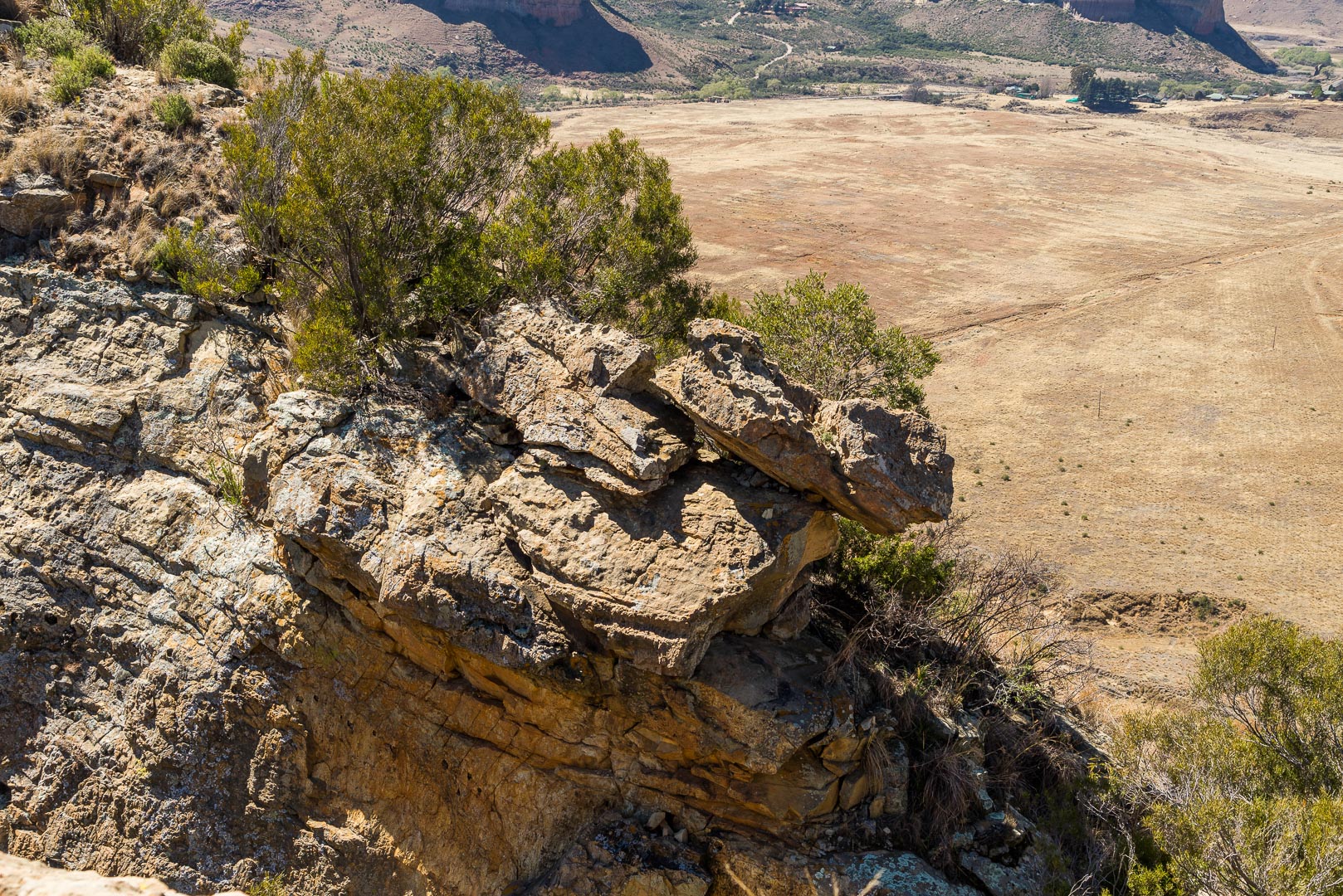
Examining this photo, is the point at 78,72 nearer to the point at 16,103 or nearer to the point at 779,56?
the point at 16,103

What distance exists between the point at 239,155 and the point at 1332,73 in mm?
203577

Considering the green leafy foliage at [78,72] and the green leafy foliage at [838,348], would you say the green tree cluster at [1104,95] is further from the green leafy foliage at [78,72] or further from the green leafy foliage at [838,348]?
the green leafy foliage at [78,72]

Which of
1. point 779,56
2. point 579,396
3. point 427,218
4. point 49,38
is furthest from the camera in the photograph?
point 779,56

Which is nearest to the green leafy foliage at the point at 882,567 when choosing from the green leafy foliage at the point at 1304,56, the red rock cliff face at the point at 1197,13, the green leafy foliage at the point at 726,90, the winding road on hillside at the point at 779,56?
the green leafy foliage at the point at 726,90

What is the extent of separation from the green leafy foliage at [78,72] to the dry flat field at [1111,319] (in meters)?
24.7

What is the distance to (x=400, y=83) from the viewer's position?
559 inches

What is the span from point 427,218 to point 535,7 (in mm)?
153314

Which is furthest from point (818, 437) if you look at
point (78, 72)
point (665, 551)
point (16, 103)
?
point (78, 72)

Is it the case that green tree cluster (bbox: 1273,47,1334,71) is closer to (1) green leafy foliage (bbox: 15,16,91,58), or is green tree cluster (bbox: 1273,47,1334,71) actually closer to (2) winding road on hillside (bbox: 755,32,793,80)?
(2) winding road on hillside (bbox: 755,32,793,80)

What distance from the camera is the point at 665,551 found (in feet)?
33.2

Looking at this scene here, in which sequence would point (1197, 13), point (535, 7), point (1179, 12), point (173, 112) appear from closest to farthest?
1. point (173, 112)
2. point (535, 7)
3. point (1197, 13)
4. point (1179, 12)

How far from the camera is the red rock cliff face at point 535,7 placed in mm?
144250

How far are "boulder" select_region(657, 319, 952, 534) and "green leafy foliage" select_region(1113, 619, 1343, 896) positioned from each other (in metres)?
5.47

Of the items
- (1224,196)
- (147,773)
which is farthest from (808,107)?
(147,773)
